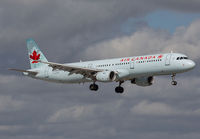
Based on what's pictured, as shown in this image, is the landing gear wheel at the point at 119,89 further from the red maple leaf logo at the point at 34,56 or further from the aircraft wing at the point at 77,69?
the red maple leaf logo at the point at 34,56

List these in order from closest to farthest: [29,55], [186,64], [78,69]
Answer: [186,64] → [78,69] → [29,55]

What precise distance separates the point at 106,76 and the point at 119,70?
243cm

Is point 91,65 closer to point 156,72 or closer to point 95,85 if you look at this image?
point 95,85

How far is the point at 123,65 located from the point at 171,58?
8575 millimetres

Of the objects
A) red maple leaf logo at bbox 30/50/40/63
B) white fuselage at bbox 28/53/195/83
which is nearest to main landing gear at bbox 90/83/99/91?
white fuselage at bbox 28/53/195/83

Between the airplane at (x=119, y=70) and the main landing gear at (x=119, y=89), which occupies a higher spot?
the airplane at (x=119, y=70)

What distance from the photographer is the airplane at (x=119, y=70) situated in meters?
85.5

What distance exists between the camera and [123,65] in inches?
3526

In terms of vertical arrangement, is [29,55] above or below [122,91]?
above

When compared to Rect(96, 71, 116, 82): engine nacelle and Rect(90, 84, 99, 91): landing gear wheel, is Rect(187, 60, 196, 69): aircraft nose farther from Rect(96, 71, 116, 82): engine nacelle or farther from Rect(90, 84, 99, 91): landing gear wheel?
Rect(90, 84, 99, 91): landing gear wheel

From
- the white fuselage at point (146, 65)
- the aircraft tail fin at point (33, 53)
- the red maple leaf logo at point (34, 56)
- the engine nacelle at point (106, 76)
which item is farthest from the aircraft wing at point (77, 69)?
the red maple leaf logo at point (34, 56)

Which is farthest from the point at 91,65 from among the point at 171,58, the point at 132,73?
the point at 171,58

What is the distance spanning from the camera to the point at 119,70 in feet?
293

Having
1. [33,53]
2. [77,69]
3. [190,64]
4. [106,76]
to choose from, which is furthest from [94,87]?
[33,53]
